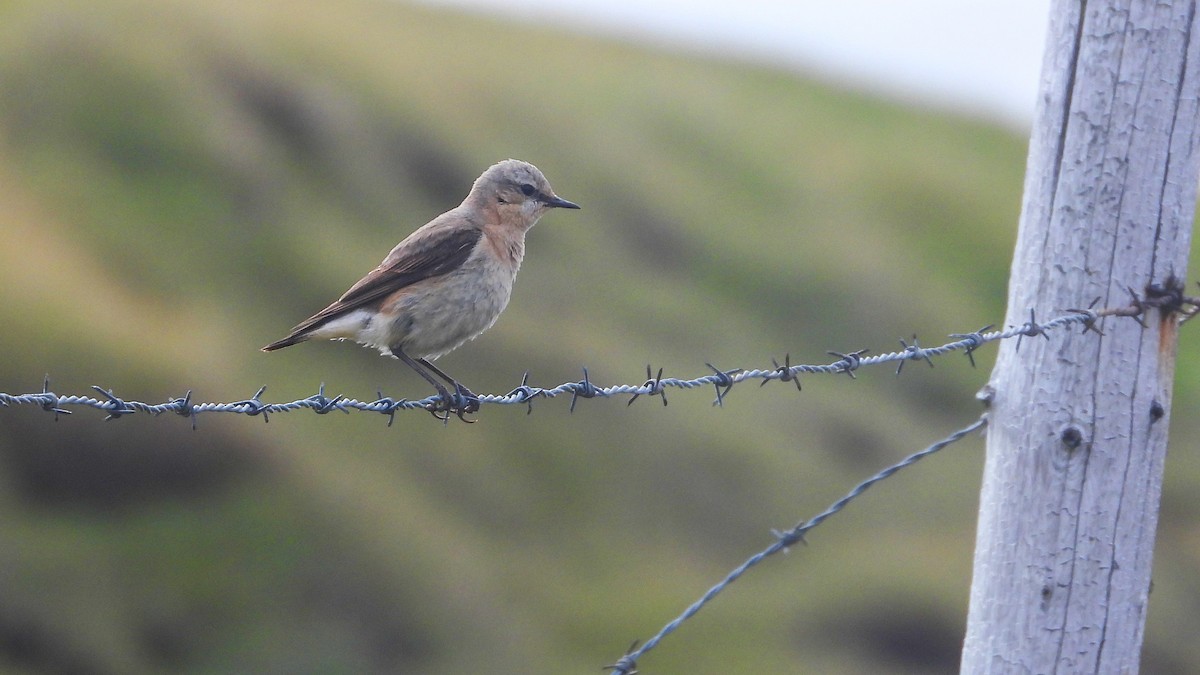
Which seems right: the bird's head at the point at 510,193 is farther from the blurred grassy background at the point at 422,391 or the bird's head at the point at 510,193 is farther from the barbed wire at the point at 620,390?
the blurred grassy background at the point at 422,391

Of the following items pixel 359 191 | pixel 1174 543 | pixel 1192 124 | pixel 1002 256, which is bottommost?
pixel 1192 124

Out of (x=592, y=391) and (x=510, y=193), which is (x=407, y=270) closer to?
(x=510, y=193)

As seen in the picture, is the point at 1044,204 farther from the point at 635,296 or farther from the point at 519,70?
the point at 519,70

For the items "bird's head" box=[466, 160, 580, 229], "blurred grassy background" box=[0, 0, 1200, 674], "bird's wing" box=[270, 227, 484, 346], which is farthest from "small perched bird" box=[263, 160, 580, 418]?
"blurred grassy background" box=[0, 0, 1200, 674]

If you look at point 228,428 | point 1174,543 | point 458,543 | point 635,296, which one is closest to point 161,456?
point 228,428

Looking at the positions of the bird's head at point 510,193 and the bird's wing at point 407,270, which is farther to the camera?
the bird's head at point 510,193

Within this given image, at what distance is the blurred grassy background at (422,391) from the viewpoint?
34.2 ft

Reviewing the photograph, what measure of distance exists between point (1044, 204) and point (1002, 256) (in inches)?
628

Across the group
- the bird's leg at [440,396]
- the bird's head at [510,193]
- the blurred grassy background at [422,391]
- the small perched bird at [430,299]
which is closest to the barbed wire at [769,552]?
the bird's leg at [440,396]

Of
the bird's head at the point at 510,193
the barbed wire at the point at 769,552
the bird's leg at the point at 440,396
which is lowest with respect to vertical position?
the barbed wire at the point at 769,552

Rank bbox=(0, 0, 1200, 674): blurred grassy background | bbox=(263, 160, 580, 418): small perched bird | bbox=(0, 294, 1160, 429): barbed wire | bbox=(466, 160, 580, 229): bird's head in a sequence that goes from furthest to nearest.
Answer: bbox=(0, 0, 1200, 674): blurred grassy background, bbox=(466, 160, 580, 229): bird's head, bbox=(263, 160, 580, 418): small perched bird, bbox=(0, 294, 1160, 429): barbed wire

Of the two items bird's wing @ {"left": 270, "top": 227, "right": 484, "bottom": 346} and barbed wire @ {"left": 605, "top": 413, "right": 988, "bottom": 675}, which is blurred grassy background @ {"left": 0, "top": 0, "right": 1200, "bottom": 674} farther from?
barbed wire @ {"left": 605, "top": 413, "right": 988, "bottom": 675}

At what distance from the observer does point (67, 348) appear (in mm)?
10961

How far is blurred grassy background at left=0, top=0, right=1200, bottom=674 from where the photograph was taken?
411 inches
